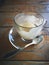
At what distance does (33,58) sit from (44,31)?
0.16m

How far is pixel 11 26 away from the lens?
2.75 feet

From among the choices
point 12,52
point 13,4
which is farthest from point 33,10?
point 12,52

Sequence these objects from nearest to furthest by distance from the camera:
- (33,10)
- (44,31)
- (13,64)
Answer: (13,64)
(44,31)
(33,10)

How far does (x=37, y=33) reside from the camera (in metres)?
0.76

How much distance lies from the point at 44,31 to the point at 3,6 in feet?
0.94

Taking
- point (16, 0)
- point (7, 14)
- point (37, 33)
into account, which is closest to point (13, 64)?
point (37, 33)

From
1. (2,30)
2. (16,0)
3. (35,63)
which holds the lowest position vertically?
(35,63)

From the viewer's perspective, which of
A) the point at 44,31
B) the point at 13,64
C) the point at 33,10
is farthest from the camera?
the point at 33,10

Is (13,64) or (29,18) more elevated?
(29,18)

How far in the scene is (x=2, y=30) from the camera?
2.70 feet

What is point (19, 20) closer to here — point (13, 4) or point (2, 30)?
point (2, 30)

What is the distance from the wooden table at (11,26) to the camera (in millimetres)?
721

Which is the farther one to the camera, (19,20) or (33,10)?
(33,10)

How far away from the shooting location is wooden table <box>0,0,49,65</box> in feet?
2.37
